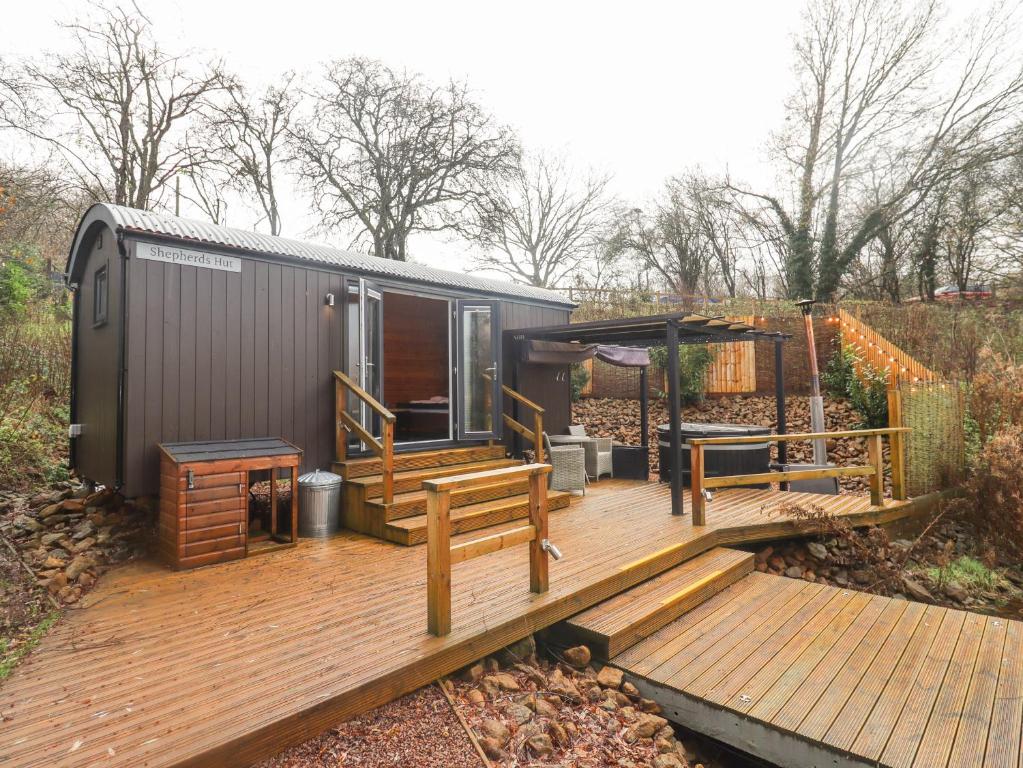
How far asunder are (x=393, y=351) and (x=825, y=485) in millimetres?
6259

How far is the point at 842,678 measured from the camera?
2.64 metres

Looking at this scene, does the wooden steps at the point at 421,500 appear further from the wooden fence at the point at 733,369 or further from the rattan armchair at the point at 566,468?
the wooden fence at the point at 733,369

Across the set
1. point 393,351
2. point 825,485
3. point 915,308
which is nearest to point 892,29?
point 915,308

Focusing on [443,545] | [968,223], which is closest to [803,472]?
[443,545]

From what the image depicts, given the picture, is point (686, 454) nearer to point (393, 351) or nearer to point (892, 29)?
point (393, 351)

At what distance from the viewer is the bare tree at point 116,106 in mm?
9273

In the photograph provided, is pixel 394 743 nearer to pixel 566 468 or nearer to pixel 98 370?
pixel 566 468

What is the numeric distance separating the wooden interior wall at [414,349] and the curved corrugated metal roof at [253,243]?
2.11 m

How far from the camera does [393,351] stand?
8461 millimetres

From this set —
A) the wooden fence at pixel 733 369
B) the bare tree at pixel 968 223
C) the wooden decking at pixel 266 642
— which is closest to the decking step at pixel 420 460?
the wooden decking at pixel 266 642

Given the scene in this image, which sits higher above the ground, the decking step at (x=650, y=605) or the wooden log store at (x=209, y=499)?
the wooden log store at (x=209, y=499)

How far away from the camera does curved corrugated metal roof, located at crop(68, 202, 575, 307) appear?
418cm

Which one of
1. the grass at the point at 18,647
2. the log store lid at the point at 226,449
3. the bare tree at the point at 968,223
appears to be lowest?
the grass at the point at 18,647

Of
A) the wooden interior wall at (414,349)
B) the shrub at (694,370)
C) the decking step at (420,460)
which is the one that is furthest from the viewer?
the shrub at (694,370)
